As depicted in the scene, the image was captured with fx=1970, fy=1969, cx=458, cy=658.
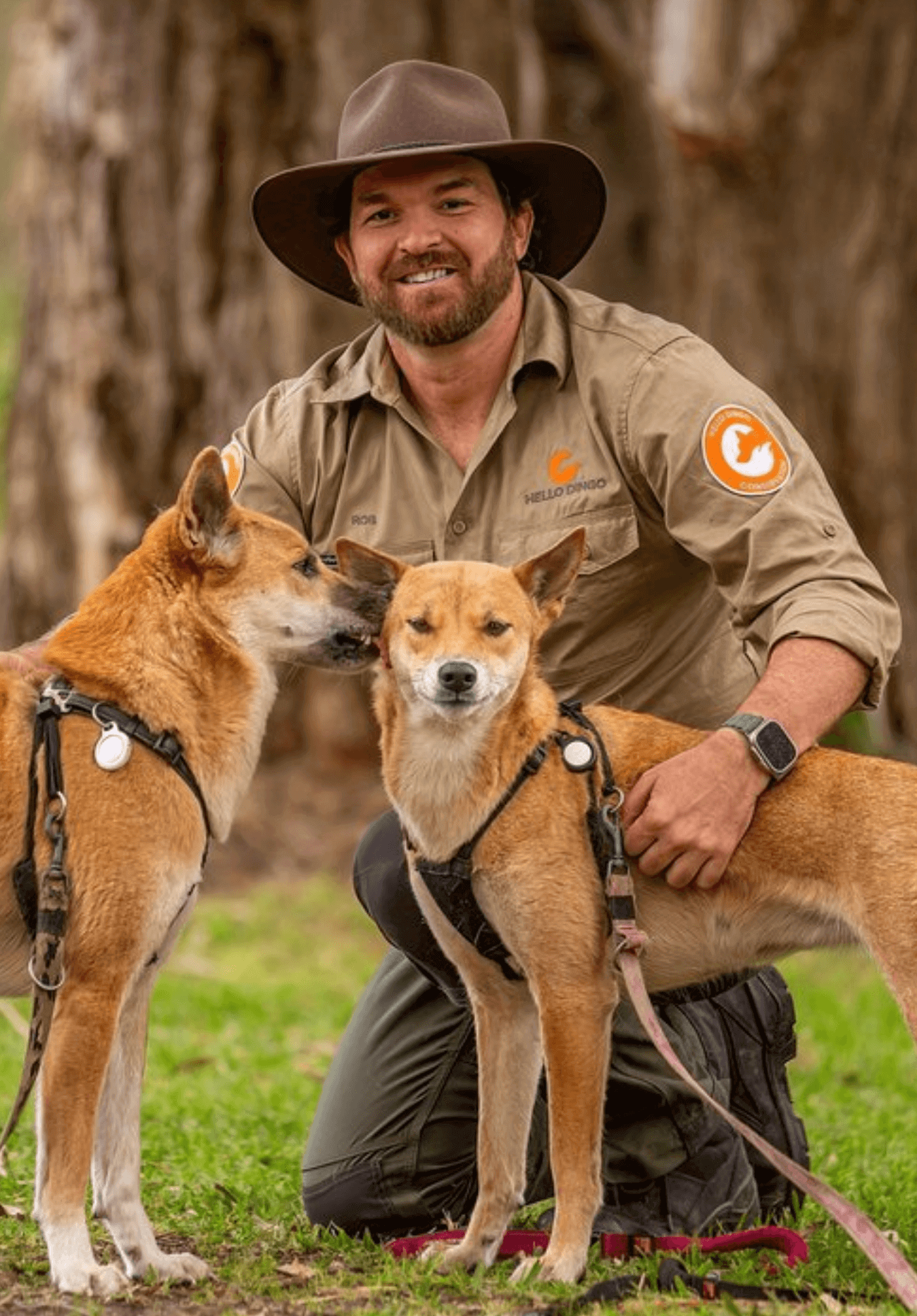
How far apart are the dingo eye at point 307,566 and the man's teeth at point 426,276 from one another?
925mm

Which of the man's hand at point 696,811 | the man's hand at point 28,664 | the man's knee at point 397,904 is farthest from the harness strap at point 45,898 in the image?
the man's hand at point 696,811

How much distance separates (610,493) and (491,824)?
1.09 meters

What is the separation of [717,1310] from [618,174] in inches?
325

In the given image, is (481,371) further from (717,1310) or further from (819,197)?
(819,197)

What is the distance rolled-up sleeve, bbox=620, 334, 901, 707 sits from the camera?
4.45 metres

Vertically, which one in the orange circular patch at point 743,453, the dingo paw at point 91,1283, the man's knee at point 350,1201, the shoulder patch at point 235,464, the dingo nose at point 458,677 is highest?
the orange circular patch at point 743,453

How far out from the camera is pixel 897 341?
32.8ft

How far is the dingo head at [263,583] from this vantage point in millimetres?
4285

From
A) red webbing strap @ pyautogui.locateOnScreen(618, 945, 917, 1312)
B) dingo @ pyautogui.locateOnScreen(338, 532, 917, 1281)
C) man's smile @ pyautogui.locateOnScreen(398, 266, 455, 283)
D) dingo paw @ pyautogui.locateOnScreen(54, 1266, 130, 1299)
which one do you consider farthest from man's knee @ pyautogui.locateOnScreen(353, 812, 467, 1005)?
man's smile @ pyautogui.locateOnScreen(398, 266, 455, 283)

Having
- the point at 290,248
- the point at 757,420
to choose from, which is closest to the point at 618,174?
the point at 290,248

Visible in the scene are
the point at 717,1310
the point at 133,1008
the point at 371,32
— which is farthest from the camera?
the point at 371,32

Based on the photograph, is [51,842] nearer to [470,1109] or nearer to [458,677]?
[458,677]

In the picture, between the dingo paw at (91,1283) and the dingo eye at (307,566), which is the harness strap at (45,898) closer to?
the dingo paw at (91,1283)

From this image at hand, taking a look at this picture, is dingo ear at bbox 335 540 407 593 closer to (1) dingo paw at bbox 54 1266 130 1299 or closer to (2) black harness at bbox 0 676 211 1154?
(2) black harness at bbox 0 676 211 1154
